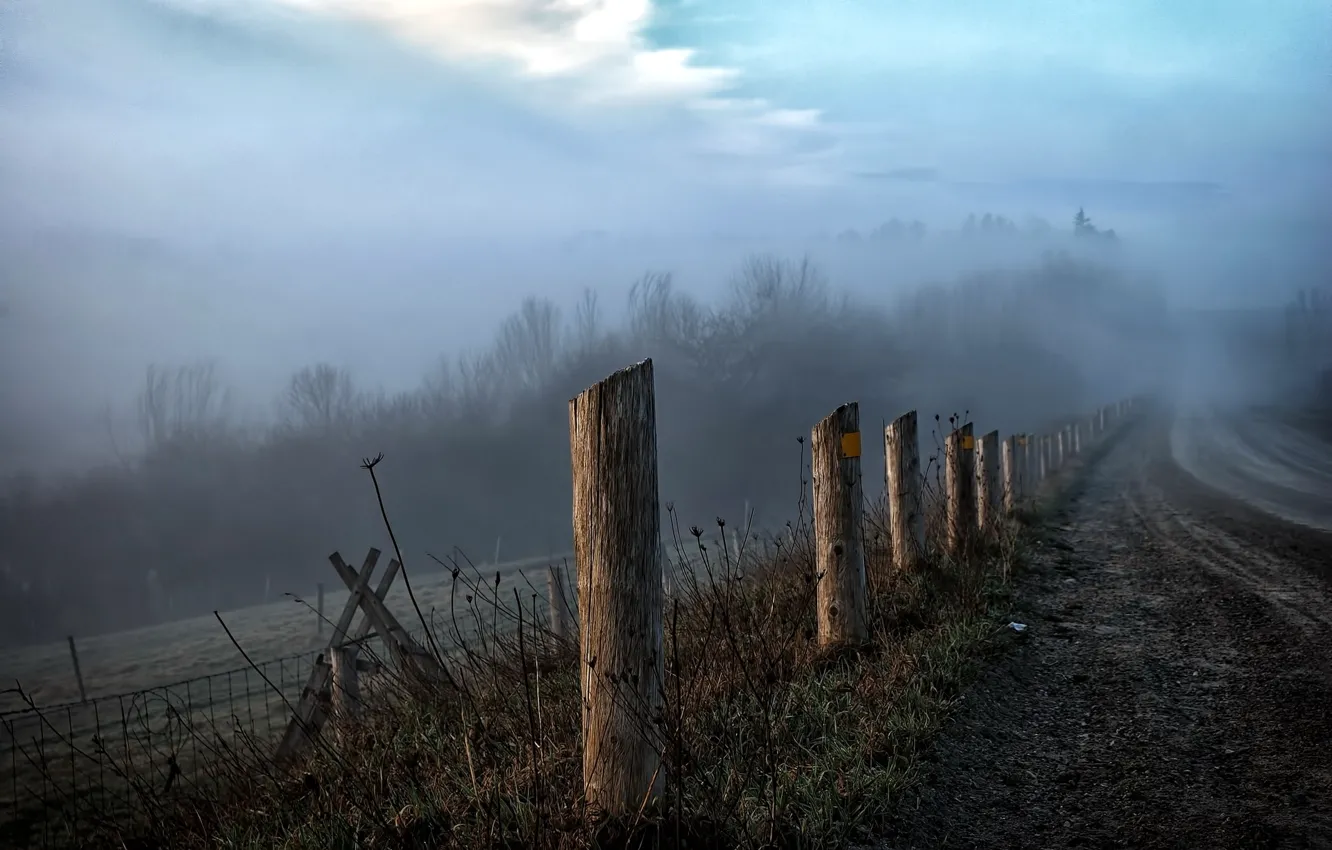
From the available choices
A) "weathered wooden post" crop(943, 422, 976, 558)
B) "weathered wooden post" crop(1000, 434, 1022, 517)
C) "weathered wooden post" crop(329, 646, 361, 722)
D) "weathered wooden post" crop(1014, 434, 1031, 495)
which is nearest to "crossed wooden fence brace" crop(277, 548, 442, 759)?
"weathered wooden post" crop(329, 646, 361, 722)

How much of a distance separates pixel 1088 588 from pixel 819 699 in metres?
4.58

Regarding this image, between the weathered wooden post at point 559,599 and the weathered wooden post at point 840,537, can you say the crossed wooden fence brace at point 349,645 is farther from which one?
the weathered wooden post at point 840,537

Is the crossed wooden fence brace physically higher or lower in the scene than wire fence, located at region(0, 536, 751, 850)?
higher

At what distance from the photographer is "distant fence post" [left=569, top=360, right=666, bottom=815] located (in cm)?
287

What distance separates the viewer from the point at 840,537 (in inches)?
220

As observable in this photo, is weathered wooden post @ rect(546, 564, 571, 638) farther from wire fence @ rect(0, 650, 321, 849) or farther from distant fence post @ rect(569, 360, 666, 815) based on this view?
wire fence @ rect(0, 650, 321, 849)

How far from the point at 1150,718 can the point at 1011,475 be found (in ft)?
29.5

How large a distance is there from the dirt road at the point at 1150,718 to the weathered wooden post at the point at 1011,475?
296 centimetres

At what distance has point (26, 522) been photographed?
6369 centimetres

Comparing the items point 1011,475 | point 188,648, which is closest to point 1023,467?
point 1011,475

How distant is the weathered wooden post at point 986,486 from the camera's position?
952 centimetres

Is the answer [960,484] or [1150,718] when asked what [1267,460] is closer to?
[960,484]

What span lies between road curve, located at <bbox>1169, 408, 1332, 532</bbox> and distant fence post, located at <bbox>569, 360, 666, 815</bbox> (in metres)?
11.4

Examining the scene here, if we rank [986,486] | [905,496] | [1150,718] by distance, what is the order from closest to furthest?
1. [1150,718]
2. [905,496]
3. [986,486]
